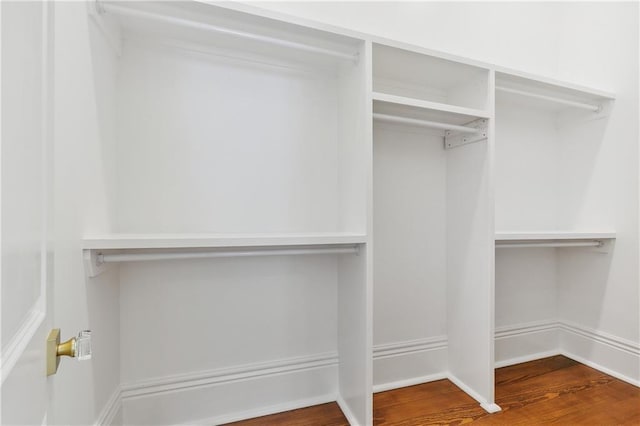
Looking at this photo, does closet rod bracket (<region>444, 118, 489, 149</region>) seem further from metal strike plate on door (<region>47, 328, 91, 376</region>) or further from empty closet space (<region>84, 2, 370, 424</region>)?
metal strike plate on door (<region>47, 328, 91, 376</region>)

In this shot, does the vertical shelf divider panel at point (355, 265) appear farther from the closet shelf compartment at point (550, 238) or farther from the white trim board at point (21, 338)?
the white trim board at point (21, 338)

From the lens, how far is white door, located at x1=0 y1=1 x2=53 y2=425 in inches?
14.2

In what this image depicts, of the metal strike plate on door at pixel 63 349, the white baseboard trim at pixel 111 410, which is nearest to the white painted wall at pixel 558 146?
the white baseboard trim at pixel 111 410

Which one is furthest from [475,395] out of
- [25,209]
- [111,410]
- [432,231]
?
[25,209]

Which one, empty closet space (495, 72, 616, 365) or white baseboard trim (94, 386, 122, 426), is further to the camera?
empty closet space (495, 72, 616, 365)

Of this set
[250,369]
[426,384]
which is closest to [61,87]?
[250,369]

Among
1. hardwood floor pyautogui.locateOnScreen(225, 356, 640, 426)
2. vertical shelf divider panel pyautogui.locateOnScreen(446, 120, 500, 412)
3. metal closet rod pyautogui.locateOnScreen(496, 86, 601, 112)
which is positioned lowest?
hardwood floor pyautogui.locateOnScreen(225, 356, 640, 426)

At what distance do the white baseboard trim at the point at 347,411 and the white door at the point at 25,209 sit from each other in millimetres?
1337

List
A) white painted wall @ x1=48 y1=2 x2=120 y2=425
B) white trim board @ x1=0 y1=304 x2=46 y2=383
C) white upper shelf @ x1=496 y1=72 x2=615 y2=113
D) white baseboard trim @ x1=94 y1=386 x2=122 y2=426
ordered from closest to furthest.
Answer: white trim board @ x1=0 y1=304 x2=46 y2=383
white painted wall @ x1=48 y1=2 x2=120 y2=425
white baseboard trim @ x1=94 y1=386 x2=122 y2=426
white upper shelf @ x1=496 y1=72 x2=615 y2=113

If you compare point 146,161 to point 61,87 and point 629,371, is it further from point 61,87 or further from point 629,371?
point 629,371

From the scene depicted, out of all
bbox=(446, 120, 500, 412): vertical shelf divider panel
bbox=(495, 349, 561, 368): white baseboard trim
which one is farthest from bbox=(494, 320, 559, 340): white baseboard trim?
bbox=(446, 120, 500, 412): vertical shelf divider panel

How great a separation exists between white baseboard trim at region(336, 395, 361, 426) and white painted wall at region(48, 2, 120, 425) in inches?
42.3

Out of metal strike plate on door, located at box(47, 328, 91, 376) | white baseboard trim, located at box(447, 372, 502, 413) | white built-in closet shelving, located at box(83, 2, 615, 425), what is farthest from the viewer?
white baseboard trim, located at box(447, 372, 502, 413)

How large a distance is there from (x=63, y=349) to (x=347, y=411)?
141 cm
